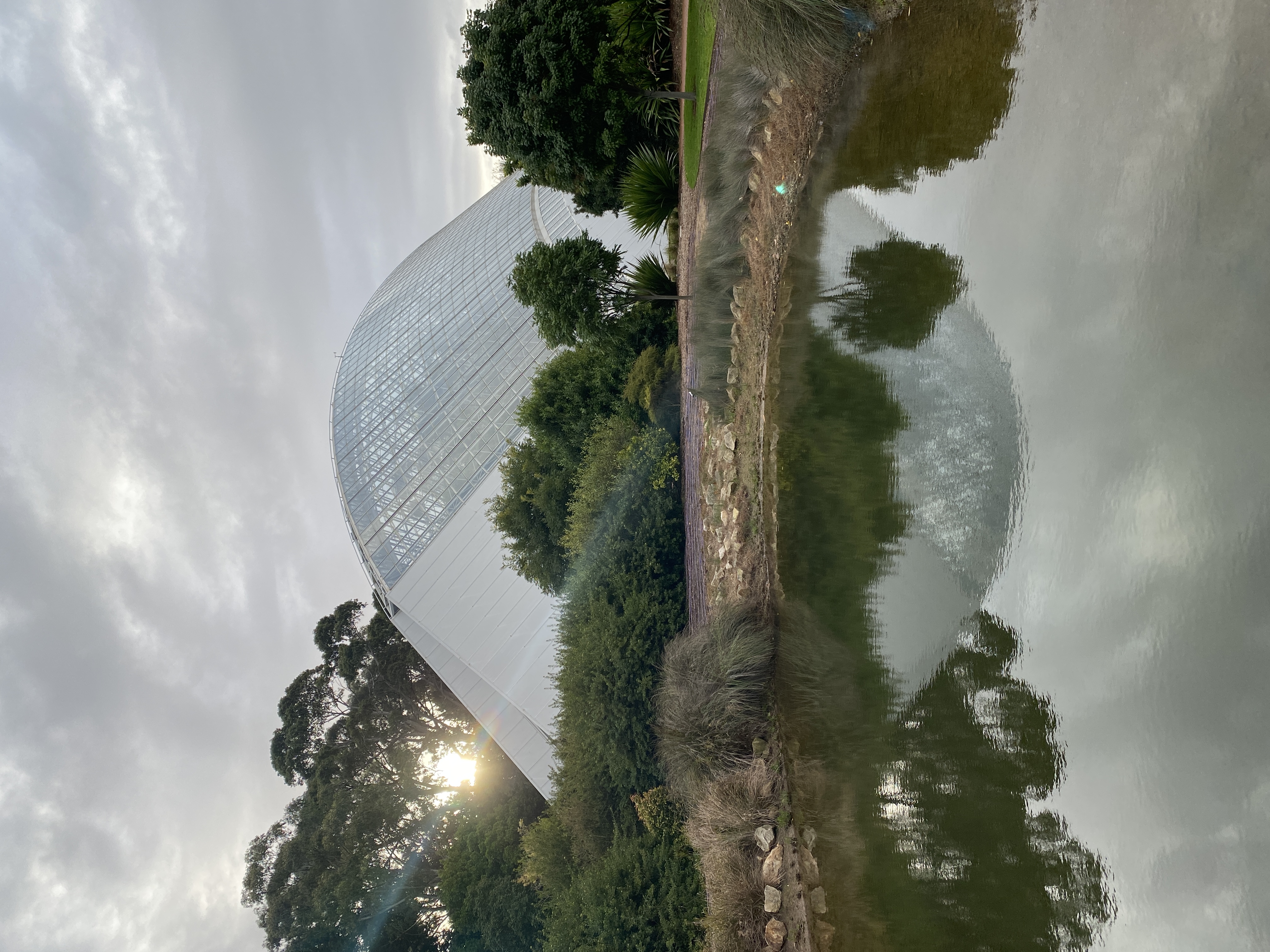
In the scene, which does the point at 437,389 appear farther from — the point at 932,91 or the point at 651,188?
the point at 932,91

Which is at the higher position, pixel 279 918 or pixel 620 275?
pixel 620 275

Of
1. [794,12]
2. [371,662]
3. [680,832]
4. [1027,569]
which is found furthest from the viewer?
[371,662]

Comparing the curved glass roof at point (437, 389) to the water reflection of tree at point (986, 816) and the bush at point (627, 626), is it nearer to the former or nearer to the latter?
the bush at point (627, 626)

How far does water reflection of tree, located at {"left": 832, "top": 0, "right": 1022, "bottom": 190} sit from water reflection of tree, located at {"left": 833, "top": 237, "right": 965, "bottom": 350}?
1.93ft

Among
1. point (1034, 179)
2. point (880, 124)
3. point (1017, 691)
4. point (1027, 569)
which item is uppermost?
point (880, 124)

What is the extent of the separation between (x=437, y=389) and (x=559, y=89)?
38.5ft

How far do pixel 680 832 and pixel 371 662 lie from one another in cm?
1990

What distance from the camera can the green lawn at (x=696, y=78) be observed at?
9.55 m

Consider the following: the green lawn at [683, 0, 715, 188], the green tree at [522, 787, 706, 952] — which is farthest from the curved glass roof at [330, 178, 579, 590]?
the green tree at [522, 787, 706, 952]

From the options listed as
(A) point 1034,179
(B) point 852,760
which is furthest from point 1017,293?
(B) point 852,760

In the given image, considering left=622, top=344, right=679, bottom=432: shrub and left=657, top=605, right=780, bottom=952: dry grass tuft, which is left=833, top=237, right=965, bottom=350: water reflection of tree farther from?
left=622, top=344, right=679, bottom=432: shrub

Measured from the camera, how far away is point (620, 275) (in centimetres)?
1312

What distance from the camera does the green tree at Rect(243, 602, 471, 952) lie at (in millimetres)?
23547

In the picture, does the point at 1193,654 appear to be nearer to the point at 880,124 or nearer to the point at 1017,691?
the point at 1017,691
